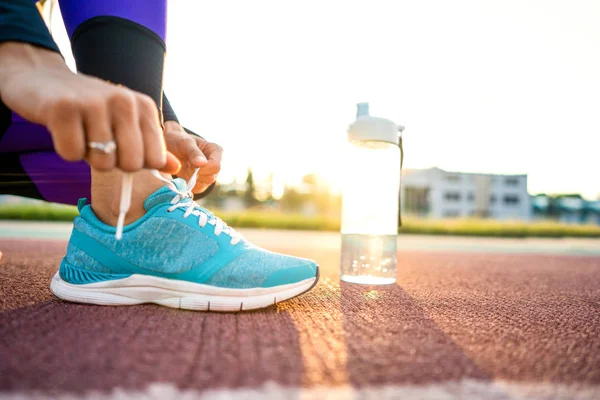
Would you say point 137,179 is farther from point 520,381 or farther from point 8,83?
point 520,381

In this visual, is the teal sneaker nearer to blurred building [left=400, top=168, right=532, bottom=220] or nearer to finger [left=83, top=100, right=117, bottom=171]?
finger [left=83, top=100, right=117, bottom=171]

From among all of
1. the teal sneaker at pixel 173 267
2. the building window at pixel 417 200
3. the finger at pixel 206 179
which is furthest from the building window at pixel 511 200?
the teal sneaker at pixel 173 267

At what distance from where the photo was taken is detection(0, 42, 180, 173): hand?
0.49 meters

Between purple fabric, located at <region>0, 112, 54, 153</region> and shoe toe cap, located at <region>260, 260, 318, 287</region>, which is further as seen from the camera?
purple fabric, located at <region>0, 112, 54, 153</region>

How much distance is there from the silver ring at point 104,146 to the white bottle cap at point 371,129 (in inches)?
37.2

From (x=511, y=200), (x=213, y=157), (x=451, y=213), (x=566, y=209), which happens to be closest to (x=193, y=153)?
(x=213, y=157)

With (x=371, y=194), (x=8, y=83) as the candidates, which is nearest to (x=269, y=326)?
(x=8, y=83)

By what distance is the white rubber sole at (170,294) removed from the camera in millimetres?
821

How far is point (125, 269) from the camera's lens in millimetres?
863

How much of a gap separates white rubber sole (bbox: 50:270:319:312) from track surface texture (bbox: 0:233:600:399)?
0.06 ft

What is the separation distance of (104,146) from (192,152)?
19.4 inches

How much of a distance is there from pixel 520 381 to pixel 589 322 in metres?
0.48

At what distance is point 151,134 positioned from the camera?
1.75ft

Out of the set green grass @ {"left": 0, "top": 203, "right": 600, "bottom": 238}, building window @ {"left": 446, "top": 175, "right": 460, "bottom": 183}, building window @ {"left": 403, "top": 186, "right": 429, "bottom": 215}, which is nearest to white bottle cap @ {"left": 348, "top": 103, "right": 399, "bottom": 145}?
green grass @ {"left": 0, "top": 203, "right": 600, "bottom": 238}
